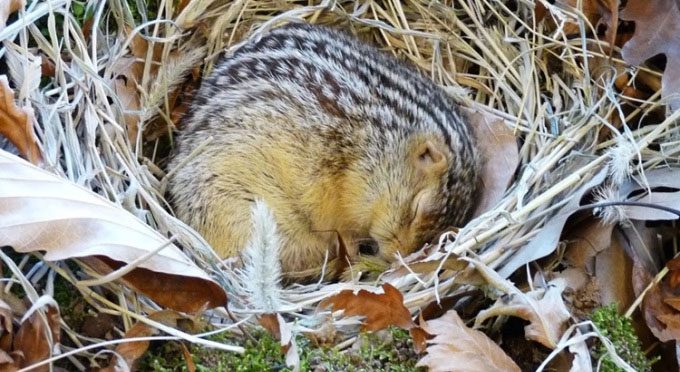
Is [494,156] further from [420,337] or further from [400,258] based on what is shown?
[420,337]

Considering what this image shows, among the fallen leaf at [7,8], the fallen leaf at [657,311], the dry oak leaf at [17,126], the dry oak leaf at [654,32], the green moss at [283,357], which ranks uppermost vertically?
the fallen leaf at [7,8]

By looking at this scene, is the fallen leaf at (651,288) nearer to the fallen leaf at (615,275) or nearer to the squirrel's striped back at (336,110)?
the fallen leaf at (615,275)

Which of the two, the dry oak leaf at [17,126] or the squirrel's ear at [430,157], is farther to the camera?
the squirrel's ear at [430,157]

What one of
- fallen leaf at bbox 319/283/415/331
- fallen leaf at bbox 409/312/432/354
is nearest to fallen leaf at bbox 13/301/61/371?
fallen leaf at bbox 319/283/415/331

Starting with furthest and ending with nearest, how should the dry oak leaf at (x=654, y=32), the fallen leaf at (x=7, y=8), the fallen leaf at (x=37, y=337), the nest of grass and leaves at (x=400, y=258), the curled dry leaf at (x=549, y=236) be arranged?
1. the dry oak leaf at (x=654, y=32)
2. the fallen leaf at (x=7, y=8)
3. the curled dry leaf at (x=549, y=236)
4. the nest of grass and leaves at (x=400, y=258)
5. the fallen leaf at (x=37, y=337)

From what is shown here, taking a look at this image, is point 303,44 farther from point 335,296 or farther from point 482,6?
point 335,296

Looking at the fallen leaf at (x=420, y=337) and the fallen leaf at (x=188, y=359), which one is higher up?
the fallen leaf at (x=420, y=337)

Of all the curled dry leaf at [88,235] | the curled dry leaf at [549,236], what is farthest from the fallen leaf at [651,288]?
the curled dry leaf at [88,235]
